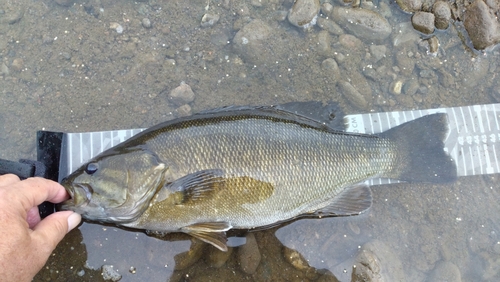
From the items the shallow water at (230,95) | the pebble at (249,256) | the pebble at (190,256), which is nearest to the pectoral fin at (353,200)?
the shallow water at (230,95)

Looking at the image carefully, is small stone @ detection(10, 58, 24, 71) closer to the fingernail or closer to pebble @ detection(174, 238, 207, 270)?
the fingernail

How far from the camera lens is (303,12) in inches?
163

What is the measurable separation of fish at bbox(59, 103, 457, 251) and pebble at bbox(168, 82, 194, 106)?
2.32 ft

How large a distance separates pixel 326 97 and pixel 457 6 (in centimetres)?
193

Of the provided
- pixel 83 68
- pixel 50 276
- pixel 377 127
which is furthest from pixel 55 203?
pixel 377 127

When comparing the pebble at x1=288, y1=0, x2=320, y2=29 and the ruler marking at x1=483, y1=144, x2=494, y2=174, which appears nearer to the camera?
the ruler marking at x1=483, y1=144, x2=494, y2=174

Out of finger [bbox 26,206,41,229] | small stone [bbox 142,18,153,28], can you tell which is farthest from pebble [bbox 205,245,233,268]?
small stone [bbox 142,18,153,28]

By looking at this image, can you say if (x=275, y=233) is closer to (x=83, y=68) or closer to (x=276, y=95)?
(x=276, y=95)

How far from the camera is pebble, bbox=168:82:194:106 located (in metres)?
3.86

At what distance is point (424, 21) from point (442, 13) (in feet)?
0.70

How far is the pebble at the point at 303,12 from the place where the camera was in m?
4.14

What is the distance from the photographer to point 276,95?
4027mm

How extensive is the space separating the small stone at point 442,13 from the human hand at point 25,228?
427cm

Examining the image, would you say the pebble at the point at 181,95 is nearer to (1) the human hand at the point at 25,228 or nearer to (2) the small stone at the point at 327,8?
(1) the human hand at the point at 25,228
